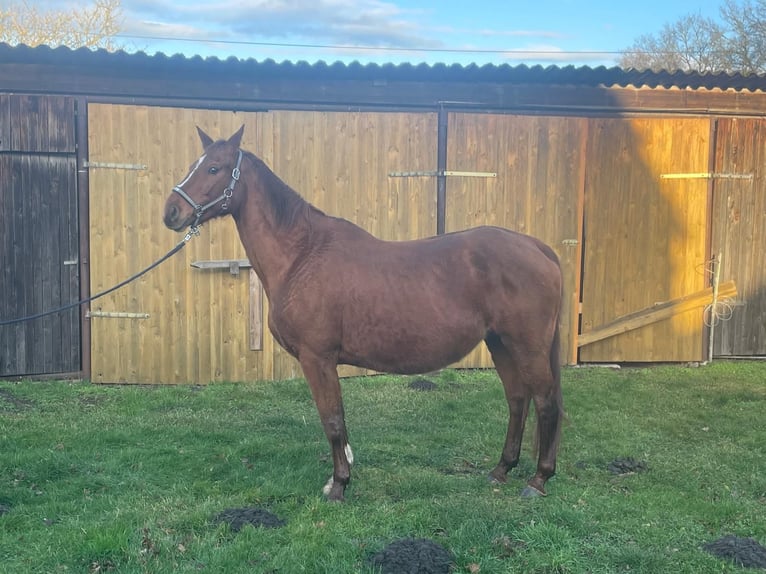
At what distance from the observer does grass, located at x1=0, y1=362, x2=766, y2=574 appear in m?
3.07

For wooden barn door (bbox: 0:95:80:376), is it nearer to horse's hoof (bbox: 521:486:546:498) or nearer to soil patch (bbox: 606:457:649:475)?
horse's hoof (bbox: 521:486:546:498)

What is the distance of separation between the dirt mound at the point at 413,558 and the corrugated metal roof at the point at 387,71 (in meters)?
5.38

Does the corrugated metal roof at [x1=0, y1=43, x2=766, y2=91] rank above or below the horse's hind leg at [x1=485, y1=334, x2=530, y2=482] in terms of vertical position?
above

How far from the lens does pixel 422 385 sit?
674 centimetres

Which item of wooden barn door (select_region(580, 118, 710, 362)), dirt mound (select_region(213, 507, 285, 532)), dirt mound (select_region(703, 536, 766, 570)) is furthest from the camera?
wooden barn door (select_region(580, 118, 710, 362))

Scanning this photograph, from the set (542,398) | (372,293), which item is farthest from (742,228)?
(372,293)

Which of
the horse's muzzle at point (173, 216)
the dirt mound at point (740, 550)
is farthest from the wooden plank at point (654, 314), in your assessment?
the horse's muzzle at point (173, 216)

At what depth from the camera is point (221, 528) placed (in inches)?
130

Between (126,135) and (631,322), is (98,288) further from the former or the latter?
(631,322)

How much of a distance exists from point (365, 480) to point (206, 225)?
13.1ft

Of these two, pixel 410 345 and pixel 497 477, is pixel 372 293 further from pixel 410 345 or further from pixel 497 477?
pixel 497 477

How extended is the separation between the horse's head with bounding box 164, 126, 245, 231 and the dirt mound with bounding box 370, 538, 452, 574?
7.55 feet

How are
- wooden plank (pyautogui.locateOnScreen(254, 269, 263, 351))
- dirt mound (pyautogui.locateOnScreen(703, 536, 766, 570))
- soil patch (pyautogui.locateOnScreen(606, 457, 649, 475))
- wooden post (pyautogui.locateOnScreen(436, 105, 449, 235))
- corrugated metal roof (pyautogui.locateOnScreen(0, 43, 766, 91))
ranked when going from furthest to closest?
wooden post (pyautogui.locateOnScreen(436, 105, 449, 235)) < wooden plank (pyautogui.locateOnScreen(254, 269, 263, 351)) < corrugated metal roof (pyautogui.locateOnScreen(0, 43, 766, 91)) < soil patch (pyautogui.locateOnScreen(606, 457, 649, 475)) < dirt mound (pyautogui.locateOnScreen(703, 536, 766, 570))

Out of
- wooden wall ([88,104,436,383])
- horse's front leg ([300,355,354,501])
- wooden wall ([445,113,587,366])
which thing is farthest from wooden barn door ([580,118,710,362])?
horse's front leg ([300,355,354,501])
